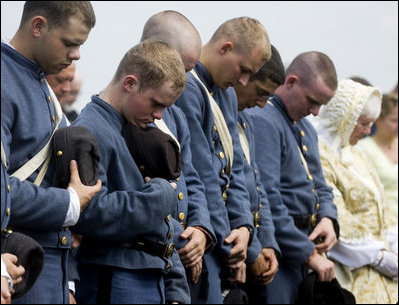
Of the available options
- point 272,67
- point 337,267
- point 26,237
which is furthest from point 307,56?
point 26,237

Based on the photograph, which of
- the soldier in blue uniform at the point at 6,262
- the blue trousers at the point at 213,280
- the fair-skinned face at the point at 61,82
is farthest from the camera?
the fair-skinned face at the point at 61,82

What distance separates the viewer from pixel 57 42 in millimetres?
3801

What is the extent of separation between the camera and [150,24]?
203 inches

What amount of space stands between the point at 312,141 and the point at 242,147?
3.75 feet

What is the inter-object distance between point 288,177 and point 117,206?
2.49 metres

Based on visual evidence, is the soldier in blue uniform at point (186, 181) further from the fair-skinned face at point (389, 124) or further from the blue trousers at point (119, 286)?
the fair-skinned face at point (389, 124)

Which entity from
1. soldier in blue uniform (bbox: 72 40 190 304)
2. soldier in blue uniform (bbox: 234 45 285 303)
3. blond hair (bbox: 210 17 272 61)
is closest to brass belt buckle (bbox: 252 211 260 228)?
soldier in blue uniform (bbox: 234 45 285 303)

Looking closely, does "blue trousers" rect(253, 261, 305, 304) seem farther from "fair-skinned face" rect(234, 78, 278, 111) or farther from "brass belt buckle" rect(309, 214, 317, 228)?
"fair-skinned face" rect(234, 78, 278, 111)

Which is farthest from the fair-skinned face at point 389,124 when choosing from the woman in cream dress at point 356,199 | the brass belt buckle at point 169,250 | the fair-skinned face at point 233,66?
the brass belt buckle at point 169,250

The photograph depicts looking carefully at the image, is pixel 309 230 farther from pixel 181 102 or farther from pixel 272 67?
pixel 181 102

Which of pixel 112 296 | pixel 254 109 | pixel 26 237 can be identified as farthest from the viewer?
pixel 254 109

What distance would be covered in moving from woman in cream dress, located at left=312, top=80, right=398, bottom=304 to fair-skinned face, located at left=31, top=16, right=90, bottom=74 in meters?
3.45

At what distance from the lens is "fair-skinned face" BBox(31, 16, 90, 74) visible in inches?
148

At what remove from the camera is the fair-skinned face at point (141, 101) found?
13.8 feet
